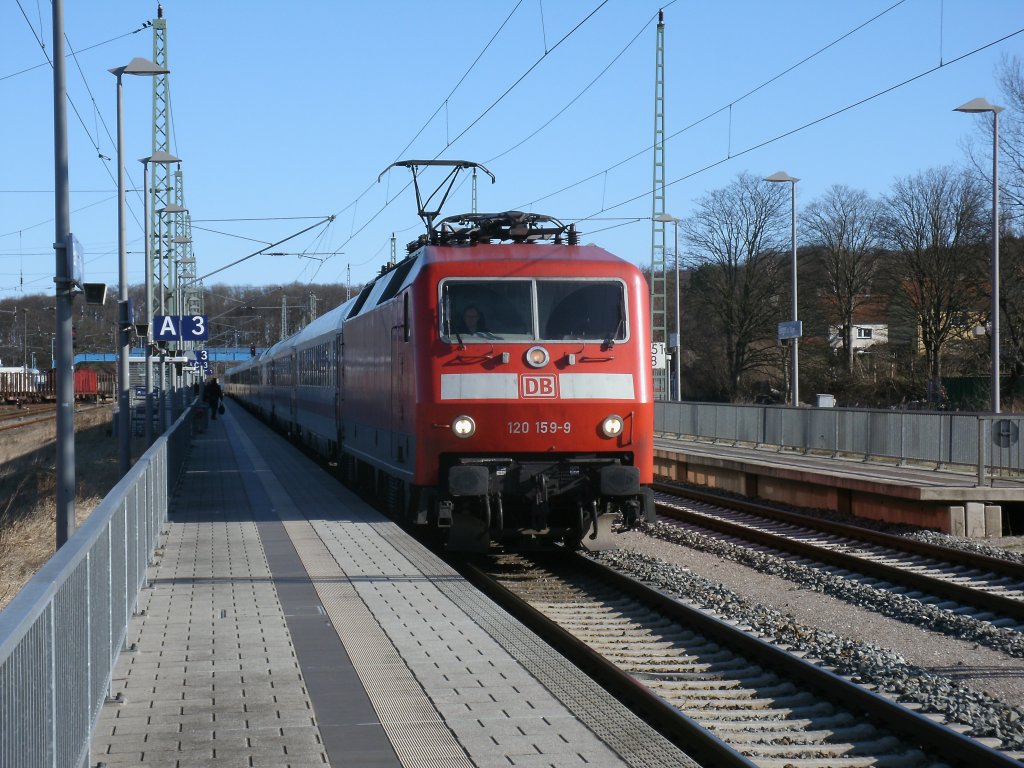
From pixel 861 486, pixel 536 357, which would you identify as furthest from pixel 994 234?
pixel 536 357

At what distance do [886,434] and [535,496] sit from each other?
10.8 m

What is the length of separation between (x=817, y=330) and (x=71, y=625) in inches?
2092

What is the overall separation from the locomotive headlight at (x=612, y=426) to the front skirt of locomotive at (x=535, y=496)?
24cm

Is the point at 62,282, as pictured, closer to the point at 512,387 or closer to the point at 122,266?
the point at 512,387

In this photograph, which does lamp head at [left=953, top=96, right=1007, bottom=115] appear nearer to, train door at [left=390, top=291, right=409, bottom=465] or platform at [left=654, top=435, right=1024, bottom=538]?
platform at [left=654, top=435, right=1024, bottom=538]

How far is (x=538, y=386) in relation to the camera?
1241 cm

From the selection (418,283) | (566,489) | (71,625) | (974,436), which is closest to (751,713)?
(71,625)

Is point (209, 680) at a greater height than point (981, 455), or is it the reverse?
point (981, 455)

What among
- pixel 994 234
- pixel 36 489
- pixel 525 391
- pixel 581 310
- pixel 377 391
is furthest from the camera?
pixel 36 489

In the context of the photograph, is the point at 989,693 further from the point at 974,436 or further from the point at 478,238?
the point at 974,436

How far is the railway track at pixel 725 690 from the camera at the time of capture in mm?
6109

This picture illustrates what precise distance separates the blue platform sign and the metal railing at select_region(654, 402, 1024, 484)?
11641 millimetres

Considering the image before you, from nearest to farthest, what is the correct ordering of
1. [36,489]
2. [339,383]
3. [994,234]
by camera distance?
[339,383] → [994,234] → [36,489]

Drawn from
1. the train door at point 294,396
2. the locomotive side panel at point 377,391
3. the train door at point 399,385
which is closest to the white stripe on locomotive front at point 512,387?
the locomotive side panel at point 377,391
